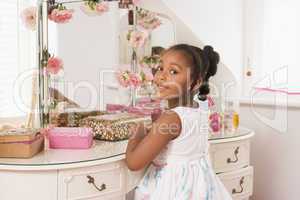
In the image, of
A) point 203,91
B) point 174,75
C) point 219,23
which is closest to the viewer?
point 174,75

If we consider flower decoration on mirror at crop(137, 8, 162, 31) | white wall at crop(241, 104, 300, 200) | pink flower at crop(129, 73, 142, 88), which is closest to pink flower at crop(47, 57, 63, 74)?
pink flower at crop(129, 73, 142, 88)

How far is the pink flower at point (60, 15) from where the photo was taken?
154 centimetres

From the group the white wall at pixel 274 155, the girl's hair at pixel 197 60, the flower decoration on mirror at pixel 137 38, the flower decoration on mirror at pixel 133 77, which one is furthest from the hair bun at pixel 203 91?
the white wall at pixel 274 155

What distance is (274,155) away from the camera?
2.03 m

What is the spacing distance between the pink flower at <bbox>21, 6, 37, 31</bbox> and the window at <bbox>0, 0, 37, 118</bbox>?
0.05 ft

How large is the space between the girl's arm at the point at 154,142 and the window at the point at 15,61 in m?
0.57

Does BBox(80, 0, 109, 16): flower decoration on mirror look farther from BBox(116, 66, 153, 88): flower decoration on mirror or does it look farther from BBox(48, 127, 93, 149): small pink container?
BBox(48, 127, 93, 149): small pink container

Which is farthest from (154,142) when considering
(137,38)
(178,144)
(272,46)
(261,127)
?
(272,46)

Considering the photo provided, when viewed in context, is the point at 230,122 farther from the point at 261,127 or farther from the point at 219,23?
the point at 219,23

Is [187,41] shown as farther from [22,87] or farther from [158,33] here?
[22,87]

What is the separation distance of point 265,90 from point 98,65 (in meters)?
1.05

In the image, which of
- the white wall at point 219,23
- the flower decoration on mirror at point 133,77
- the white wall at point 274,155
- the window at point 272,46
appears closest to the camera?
the flower decoration on mirror at point 133,77

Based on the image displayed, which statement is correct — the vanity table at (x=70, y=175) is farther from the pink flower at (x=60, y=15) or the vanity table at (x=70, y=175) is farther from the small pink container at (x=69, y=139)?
the pink flower at (x=60, y=15)

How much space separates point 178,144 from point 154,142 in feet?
0.31
